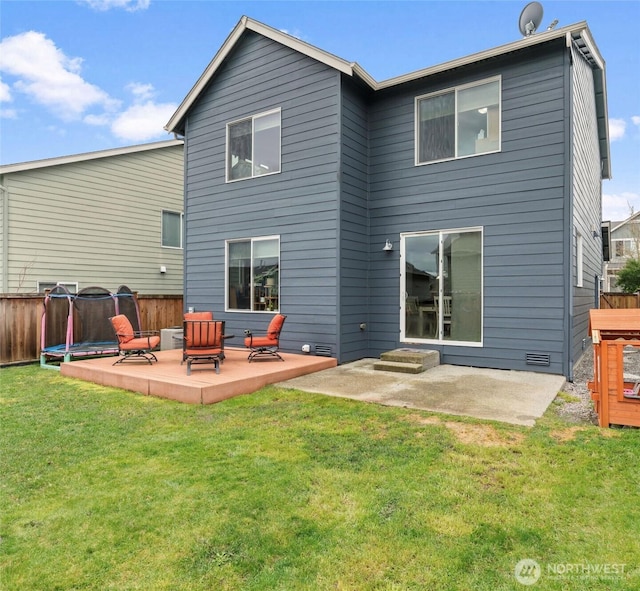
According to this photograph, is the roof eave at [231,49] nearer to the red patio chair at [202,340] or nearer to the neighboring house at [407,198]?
the neighboring house at [407,198]

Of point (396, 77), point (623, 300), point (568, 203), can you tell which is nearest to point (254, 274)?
point (396, 77)

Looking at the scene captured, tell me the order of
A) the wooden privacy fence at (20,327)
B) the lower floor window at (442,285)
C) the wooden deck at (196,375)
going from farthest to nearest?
the wooden privacy fence at (20,327) < the lower floor window at (442,285) < the wooden deck at (196,375)

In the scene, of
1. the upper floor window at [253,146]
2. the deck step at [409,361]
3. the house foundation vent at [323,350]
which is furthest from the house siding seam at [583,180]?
the upper floor window at [253,146]

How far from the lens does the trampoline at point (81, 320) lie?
859 cm

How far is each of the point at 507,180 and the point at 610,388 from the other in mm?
4011

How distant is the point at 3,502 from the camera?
9.28 ft

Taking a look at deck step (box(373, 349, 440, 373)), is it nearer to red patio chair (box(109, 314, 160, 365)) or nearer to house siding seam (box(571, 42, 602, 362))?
house siding seam (box(571, 42, 602, 362))

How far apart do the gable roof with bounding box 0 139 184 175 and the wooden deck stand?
5.80 metres

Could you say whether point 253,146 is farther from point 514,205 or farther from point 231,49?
point 514,205

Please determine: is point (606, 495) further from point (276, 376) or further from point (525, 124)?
point (525, 124)

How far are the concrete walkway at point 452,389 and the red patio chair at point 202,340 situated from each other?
1.17 metres

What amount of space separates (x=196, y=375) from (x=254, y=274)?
11.0ft

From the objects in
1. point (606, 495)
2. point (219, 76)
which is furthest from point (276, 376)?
point (219, 76)

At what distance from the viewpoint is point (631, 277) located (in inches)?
806
